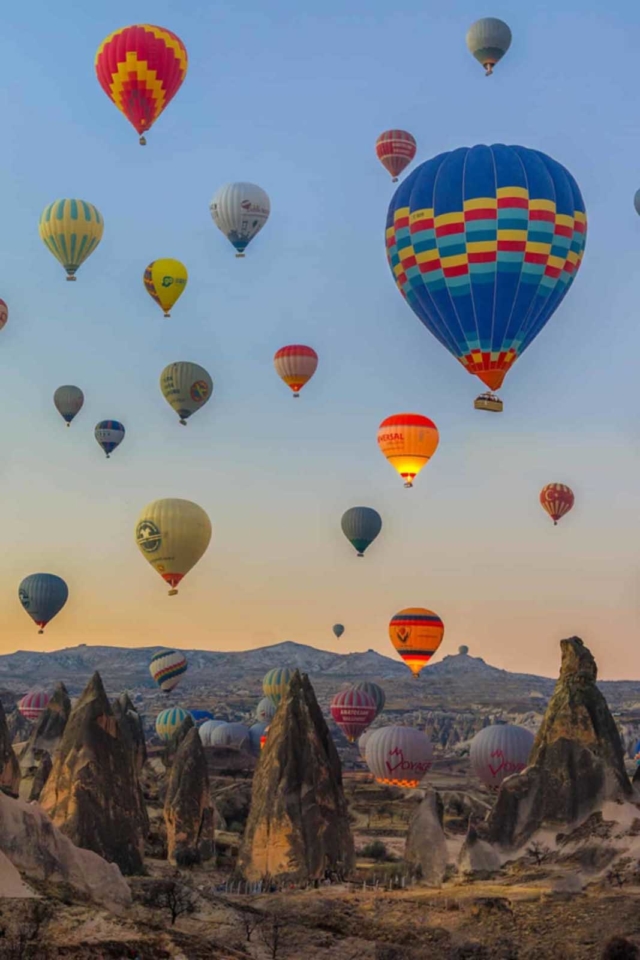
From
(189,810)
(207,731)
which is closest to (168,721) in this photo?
(207,731)

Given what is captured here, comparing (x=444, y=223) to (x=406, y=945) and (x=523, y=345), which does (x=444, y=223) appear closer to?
(x=523, y=345)

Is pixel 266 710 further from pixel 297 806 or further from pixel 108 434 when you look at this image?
pixel 297 806

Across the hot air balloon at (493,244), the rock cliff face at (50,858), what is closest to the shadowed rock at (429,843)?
the rock cliff face at (50,858)

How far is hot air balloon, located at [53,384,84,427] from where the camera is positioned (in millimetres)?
82188

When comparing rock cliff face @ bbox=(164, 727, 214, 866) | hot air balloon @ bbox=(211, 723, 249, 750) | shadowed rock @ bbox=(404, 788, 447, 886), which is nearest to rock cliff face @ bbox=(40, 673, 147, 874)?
rock cliff face @ bbox=(164, 727, 214, 866)

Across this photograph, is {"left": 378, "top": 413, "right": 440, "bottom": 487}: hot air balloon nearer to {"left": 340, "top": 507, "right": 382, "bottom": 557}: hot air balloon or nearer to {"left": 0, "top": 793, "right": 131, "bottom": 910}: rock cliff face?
{"left": 340, "top": 507, "right": 382, "bottom": 557}: hot air balloon

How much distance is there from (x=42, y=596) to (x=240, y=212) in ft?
102

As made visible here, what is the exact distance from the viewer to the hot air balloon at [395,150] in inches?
3076

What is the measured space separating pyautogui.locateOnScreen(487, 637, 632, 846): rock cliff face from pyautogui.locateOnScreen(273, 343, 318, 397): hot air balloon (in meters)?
34.4

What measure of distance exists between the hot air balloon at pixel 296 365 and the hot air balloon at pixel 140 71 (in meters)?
17.7

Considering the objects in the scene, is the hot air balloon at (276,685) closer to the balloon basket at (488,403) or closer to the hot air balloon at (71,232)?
the hot air balloon at (71,232)

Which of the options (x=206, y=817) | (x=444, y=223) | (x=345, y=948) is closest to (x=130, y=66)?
(x=444, y=223)

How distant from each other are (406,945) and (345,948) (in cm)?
156

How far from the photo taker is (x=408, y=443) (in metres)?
67.1
